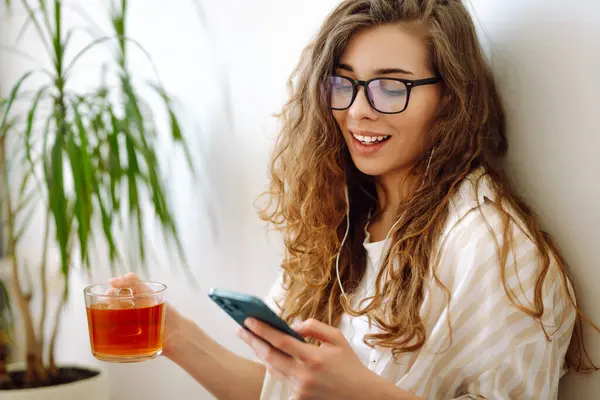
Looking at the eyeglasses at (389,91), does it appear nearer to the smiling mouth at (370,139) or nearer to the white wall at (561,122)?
the smiling mouth at (370,139)

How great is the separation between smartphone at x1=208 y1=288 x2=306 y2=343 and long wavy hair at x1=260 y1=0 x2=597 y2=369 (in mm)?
329

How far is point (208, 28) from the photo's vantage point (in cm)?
232

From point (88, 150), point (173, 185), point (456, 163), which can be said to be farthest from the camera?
point (173, 185)

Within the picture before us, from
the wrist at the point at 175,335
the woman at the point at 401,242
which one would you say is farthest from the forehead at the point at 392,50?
the wrist at the point at 175,335

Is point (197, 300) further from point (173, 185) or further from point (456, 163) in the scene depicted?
point (456, 163)

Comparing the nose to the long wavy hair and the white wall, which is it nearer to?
the long wavy hair

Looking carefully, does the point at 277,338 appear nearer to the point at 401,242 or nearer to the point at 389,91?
the point at 401,242

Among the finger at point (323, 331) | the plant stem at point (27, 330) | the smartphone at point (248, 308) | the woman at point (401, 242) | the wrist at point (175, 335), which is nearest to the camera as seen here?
the smartphone at point (248, 308)

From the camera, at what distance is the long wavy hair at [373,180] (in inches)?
54.4

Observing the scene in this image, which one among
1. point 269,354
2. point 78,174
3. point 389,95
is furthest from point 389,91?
point 78,174

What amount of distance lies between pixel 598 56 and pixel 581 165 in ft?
0.63

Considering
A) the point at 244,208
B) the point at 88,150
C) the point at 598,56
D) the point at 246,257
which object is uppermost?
the point at 598,56

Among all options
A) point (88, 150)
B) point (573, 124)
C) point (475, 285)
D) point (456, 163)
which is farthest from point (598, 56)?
point (88, 150)

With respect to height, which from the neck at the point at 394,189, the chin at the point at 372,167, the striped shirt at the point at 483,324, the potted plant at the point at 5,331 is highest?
the chin at the point at 372,167
